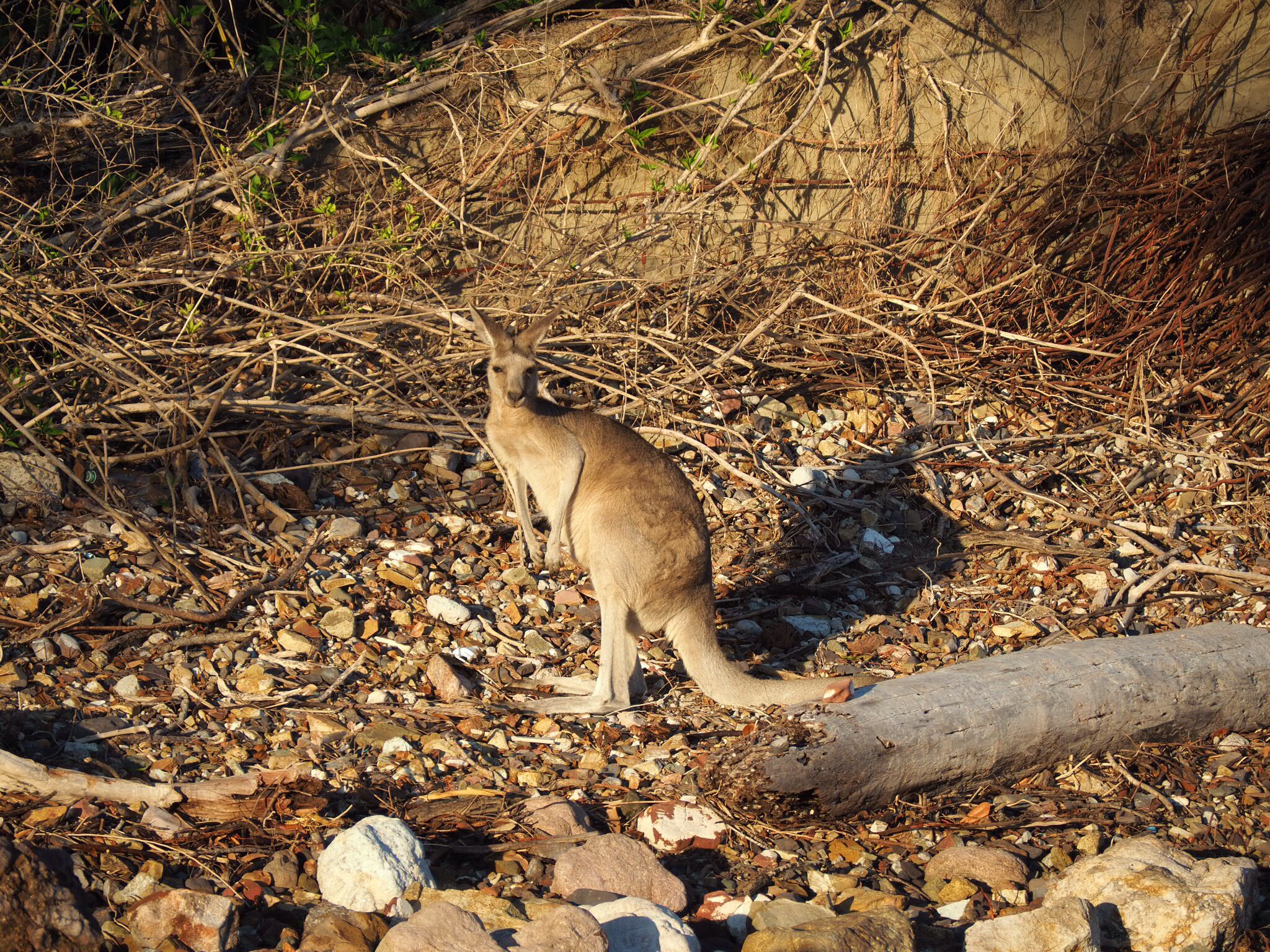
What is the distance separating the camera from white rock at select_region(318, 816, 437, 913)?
315 cm

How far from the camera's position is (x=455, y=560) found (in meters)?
5.60

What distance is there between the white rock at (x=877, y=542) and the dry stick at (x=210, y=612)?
2.89m

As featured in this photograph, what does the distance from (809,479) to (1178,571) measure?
1910 mm

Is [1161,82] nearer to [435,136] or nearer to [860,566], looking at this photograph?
[860,566]

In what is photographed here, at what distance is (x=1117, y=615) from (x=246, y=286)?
512cm

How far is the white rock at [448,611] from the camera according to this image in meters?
5.16

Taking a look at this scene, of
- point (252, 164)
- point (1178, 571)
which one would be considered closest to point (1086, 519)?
point (1178, 571)

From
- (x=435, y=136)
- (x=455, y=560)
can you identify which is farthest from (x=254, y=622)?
(x=435, y=136)

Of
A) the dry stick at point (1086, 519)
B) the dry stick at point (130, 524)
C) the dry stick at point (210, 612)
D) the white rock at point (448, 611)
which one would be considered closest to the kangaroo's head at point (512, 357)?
the white rock at point (448, 611)

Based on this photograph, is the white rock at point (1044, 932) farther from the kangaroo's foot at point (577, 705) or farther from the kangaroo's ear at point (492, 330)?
the kangaroo's ear at point (492, 330)

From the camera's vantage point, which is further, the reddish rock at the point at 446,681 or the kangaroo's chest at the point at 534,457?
the kangaroo's chest at the point at 534,457

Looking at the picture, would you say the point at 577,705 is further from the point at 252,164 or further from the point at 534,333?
the point at 252,164

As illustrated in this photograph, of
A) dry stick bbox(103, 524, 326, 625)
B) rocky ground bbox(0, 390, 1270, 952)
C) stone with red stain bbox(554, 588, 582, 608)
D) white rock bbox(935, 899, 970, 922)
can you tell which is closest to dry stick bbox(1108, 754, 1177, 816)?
rocky ground bbox(0, 390, 1270, 952)

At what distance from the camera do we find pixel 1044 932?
299 cm
